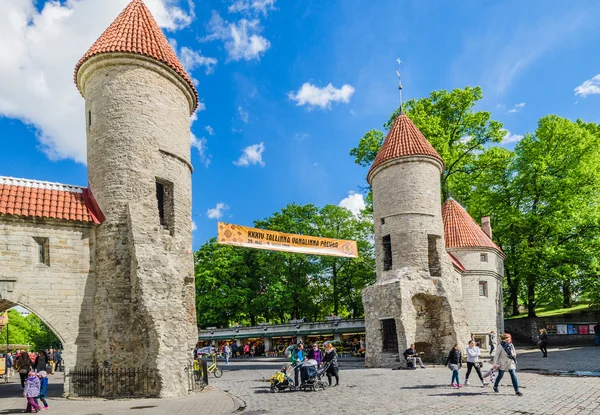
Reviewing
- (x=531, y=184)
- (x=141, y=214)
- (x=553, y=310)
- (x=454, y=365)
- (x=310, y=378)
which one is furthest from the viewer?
(x=553, y=310)

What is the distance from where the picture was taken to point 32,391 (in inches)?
437

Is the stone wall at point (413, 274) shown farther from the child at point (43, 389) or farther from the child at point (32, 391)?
the child at point (32, 391)

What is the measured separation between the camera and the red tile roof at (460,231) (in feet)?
94.5

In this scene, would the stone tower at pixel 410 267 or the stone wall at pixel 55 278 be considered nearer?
the stone wall at pixel 55 278

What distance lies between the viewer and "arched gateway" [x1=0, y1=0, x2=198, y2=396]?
13.5 m

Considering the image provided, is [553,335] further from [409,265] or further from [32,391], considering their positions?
[32,391]

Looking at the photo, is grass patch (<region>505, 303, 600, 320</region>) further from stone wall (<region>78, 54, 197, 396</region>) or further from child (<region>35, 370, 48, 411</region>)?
child (<region>35, 370, 48, 411</region>)

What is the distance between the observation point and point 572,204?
97.6 ft

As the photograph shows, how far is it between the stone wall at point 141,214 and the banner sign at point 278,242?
4.29m

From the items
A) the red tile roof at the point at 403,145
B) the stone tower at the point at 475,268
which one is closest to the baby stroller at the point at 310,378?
the red tile roof at the point at 403,145

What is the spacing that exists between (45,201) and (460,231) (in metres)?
24.1

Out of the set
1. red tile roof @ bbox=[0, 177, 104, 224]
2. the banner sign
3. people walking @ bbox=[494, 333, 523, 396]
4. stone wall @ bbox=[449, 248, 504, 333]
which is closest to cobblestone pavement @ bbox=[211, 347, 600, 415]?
people walking @ bbox=[494, 333, 523, 396]

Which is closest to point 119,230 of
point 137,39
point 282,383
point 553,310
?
point 137,39

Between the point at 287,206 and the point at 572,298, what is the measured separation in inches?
1182
